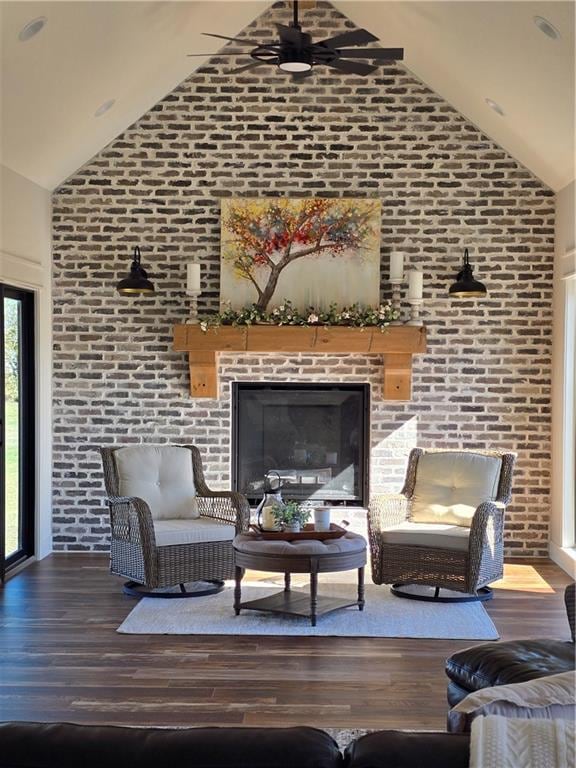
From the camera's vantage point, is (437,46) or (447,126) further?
(447,126)

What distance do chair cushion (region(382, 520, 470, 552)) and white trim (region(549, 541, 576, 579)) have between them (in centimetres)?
119

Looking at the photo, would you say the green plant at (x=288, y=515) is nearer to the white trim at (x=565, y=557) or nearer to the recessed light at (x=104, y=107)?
the white trim at (x=565, y=557)

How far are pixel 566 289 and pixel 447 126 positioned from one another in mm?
1658

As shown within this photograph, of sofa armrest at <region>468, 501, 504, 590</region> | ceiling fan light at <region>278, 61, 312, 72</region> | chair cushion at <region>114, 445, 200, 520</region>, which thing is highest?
ceiling fan light at <region>278, 61, 312, 72</region>

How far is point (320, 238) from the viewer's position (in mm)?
7840

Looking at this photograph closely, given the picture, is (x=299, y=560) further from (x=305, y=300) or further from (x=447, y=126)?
(x=447, y=126)

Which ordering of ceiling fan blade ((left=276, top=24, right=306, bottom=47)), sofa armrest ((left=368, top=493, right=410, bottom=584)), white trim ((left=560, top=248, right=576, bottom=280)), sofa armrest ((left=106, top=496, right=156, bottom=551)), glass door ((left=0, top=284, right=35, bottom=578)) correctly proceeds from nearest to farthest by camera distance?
1. ceiling fan blade ((left=276, top=24, right=306, bottom=47))
2. sofa armrest ((left=106, top=496, right=156, bottom=551))
3. sofa armrest ((left=368, top=493, right=410, bottom=584))
4. glass door ((left=0, top=284, right=35, bottom=578))
5. white trim ((left=560, top=248, right=576, bottom=280))

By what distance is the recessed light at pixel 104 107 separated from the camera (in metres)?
7.05

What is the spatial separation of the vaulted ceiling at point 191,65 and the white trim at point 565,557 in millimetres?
2808

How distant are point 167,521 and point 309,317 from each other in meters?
2.01

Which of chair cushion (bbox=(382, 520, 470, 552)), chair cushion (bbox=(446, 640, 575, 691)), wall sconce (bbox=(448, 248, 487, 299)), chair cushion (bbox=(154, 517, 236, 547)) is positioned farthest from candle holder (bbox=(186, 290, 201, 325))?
chair cushion (bbox=(446, 640, 575, 691))

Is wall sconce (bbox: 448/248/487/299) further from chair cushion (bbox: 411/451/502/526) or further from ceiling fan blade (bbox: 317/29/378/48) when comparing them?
ceiling fan blade (bbox: 317/29/378/48)

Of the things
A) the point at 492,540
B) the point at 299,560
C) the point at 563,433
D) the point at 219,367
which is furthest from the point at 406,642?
the point at 219,367

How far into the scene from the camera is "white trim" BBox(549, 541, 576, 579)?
23.4 feet
